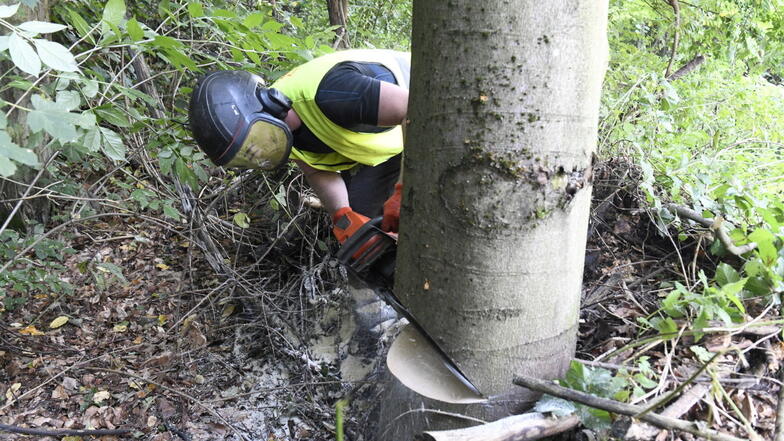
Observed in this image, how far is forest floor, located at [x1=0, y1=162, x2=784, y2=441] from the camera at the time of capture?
4.46 ft

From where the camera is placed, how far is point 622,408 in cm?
102

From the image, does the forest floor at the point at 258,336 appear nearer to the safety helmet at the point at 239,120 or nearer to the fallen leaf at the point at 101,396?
the fallen leaf at the point at 101,396

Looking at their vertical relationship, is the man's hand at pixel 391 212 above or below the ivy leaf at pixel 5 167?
below

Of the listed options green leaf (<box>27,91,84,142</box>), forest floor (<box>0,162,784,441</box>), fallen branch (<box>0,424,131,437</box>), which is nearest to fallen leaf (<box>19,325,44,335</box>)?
forest floor (<box>0,162,784,441</box>)

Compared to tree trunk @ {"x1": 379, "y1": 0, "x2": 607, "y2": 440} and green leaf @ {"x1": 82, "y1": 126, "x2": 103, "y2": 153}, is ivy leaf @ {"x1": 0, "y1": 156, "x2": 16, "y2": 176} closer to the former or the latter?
green leaf @ {"x1": 82, "y1": 126, "x2": 103, "y2": 153}

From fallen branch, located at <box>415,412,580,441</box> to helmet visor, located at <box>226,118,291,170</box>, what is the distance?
164 cm

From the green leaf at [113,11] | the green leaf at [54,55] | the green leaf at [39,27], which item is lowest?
the green leaf at [54,55]

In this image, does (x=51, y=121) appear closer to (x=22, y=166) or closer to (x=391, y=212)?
(x=391, y=212)

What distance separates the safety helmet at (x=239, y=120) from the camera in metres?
2.24

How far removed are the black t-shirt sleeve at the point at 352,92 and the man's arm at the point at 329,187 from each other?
0.46 metres

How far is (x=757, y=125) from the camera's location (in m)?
2.98

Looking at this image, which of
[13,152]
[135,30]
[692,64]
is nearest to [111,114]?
[135,30]

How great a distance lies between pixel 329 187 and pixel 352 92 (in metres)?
0.69

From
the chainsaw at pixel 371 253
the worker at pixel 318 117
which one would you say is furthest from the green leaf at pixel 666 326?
the worker at pixel 318 117
